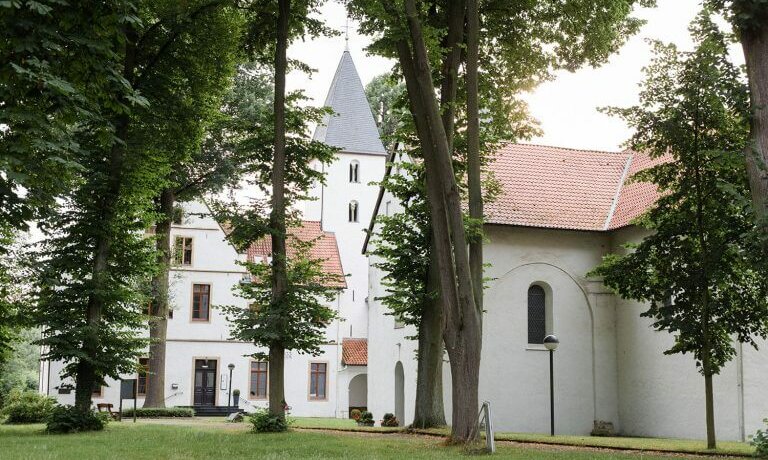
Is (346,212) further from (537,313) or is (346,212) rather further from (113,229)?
(113,229)

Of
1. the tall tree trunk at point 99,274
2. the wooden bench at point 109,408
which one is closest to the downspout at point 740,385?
the tall tree trunk at point 99,274

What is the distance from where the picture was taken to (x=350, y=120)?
188ft

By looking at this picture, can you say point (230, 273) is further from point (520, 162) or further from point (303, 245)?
point (303, 245)

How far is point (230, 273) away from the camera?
1725 inches

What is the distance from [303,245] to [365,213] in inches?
1456

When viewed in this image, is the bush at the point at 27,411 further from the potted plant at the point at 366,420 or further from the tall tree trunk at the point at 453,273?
the tall tree trunk at the point at 453,273

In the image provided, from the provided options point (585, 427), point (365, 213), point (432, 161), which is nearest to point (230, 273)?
point (365, 213)

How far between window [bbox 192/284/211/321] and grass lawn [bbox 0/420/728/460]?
86.2 ft

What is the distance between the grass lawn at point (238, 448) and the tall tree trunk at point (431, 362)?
2752 millimetres

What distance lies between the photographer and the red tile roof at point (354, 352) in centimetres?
4600

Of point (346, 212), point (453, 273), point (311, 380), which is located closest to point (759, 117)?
point (453, 273)

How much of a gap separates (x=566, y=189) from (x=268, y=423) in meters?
15.2

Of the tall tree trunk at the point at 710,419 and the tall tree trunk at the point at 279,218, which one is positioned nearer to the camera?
the tall tree trunk at the point at 710,419

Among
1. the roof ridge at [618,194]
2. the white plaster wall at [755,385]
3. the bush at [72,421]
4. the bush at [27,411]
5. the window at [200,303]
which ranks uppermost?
the roof ridge at [618,194]
